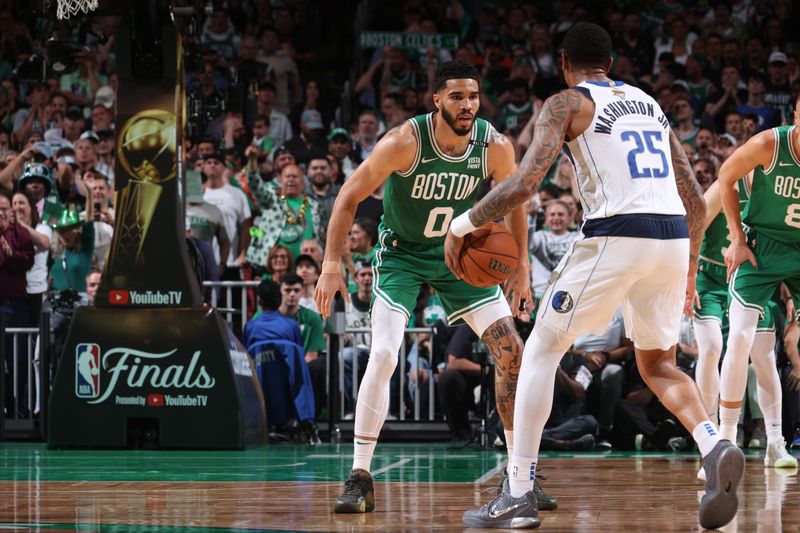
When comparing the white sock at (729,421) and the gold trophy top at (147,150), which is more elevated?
the gold trophy top at (147,150)

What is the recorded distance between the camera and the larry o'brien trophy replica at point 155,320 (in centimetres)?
959

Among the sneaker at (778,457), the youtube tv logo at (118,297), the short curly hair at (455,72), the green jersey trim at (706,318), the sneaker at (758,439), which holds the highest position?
the short curly hair at (455,72)

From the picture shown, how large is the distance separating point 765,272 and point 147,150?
4942 mm

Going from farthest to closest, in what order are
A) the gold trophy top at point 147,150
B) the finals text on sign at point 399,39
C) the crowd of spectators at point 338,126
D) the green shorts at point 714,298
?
the finals text on sign at point 399,39, the crowd of spectators at point 338,126, the gold trophy top at point 147,150, the green shorts at point 714,298

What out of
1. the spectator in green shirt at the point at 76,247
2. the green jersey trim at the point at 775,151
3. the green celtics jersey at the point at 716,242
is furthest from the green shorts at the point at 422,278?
the spectator in green shirt at the point at 76,247

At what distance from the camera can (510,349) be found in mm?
5996

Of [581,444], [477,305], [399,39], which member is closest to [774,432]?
[581,444]

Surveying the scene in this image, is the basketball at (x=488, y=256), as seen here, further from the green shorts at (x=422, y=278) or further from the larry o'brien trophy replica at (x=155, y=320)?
the larry o'brien trophy replica at (x=155, y=320)

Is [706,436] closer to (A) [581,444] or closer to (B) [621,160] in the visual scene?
(B) [621,160]

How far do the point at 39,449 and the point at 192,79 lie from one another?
3446 mm

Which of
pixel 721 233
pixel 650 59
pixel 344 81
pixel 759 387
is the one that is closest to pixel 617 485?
pixel 759 387

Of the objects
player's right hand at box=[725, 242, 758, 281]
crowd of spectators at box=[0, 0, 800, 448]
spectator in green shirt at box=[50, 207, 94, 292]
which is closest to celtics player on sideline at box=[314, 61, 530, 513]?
player's right hand at box=[725, 242, 758, 281]

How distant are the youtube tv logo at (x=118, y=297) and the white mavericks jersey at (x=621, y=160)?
556cm

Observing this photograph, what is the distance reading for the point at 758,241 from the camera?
→ 297 inches
